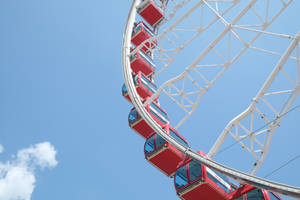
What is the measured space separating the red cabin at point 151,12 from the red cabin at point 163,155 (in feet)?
28.9

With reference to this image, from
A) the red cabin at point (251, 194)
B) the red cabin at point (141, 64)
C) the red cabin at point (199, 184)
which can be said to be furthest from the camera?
the red cabin at point (141, 64)

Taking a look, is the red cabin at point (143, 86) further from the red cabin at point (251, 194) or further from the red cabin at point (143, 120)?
the red cabin at point (251, 194)

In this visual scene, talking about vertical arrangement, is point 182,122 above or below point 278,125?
above

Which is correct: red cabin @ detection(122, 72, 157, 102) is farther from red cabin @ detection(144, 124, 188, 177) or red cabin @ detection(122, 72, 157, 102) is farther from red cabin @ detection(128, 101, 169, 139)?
red cabin @ detection(144, 124, 188, 177)

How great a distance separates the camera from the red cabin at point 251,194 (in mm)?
10938

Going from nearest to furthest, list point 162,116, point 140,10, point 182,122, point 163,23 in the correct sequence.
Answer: point 182,122
point 162,116
point 140,10
point 163,23

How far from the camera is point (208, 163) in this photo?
10711mm

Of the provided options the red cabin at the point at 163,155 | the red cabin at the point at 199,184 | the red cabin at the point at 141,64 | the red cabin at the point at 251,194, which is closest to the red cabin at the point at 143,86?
the red cabin at the point at 141,64

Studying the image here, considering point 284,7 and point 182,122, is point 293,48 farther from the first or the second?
point 182,122

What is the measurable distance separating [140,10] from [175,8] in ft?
6.16

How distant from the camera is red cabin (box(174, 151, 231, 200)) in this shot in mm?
11844

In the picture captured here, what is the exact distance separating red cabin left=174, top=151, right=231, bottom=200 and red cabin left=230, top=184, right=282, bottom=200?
41cm

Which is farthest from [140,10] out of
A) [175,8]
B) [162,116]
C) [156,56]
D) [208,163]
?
[208,163]

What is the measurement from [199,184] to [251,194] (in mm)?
1525
